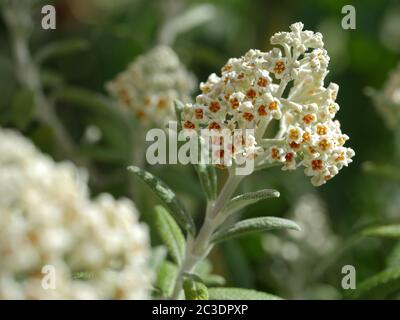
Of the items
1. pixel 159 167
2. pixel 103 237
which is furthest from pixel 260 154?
pixel 159 167

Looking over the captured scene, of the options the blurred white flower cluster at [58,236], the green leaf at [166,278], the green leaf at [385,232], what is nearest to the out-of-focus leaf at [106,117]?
the green leaf at [166,278]

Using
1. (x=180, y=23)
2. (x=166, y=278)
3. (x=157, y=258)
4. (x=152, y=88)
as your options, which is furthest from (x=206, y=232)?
(x=180, y=23)

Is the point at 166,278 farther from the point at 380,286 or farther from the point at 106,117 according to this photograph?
the point at 106,117

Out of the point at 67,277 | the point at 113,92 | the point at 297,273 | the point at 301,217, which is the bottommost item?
the point at 67,277

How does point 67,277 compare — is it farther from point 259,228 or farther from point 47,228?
point 259,228

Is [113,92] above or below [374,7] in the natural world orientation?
below

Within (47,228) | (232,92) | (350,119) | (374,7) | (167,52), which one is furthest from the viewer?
(374,7)

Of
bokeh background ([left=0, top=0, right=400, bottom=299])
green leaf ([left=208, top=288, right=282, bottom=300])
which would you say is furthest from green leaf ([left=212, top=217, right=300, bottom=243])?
bokeh background ([left=0, top=0, right=400, bottom=299])
